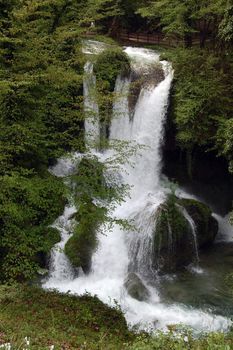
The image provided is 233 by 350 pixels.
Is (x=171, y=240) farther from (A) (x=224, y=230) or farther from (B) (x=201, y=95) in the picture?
(B) (x=201, y=95)

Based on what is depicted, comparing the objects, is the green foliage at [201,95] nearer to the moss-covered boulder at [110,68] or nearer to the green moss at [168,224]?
the moss-covered boulder at [110,68]

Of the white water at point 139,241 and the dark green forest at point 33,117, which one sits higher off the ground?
the dark green forest at point 33,117

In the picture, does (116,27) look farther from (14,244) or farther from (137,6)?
(14,244)

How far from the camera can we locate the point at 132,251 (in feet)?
50.7

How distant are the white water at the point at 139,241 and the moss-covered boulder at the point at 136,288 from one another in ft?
0.58

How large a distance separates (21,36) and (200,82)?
952 cm

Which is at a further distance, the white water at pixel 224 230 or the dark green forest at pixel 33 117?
the white water at pixel 224 230

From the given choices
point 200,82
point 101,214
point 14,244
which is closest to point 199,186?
point 200,82

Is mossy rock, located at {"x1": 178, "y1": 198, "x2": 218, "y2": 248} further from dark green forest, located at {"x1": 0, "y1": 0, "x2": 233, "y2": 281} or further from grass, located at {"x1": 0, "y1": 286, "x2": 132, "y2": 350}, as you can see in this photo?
grass, located at {"x1": 0, "y1": 286, "x2": 132, "y2": 350}

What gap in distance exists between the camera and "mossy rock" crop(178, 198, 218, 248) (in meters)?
16.8

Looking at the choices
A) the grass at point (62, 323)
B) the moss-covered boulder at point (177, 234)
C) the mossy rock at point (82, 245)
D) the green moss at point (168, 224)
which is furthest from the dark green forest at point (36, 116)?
the green moss at point (168, 224)

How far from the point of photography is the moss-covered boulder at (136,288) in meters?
13.3

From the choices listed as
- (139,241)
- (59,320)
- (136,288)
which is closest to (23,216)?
(59,320)

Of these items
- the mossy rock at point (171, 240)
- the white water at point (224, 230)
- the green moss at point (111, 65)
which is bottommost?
the white water at point (224, 230)
